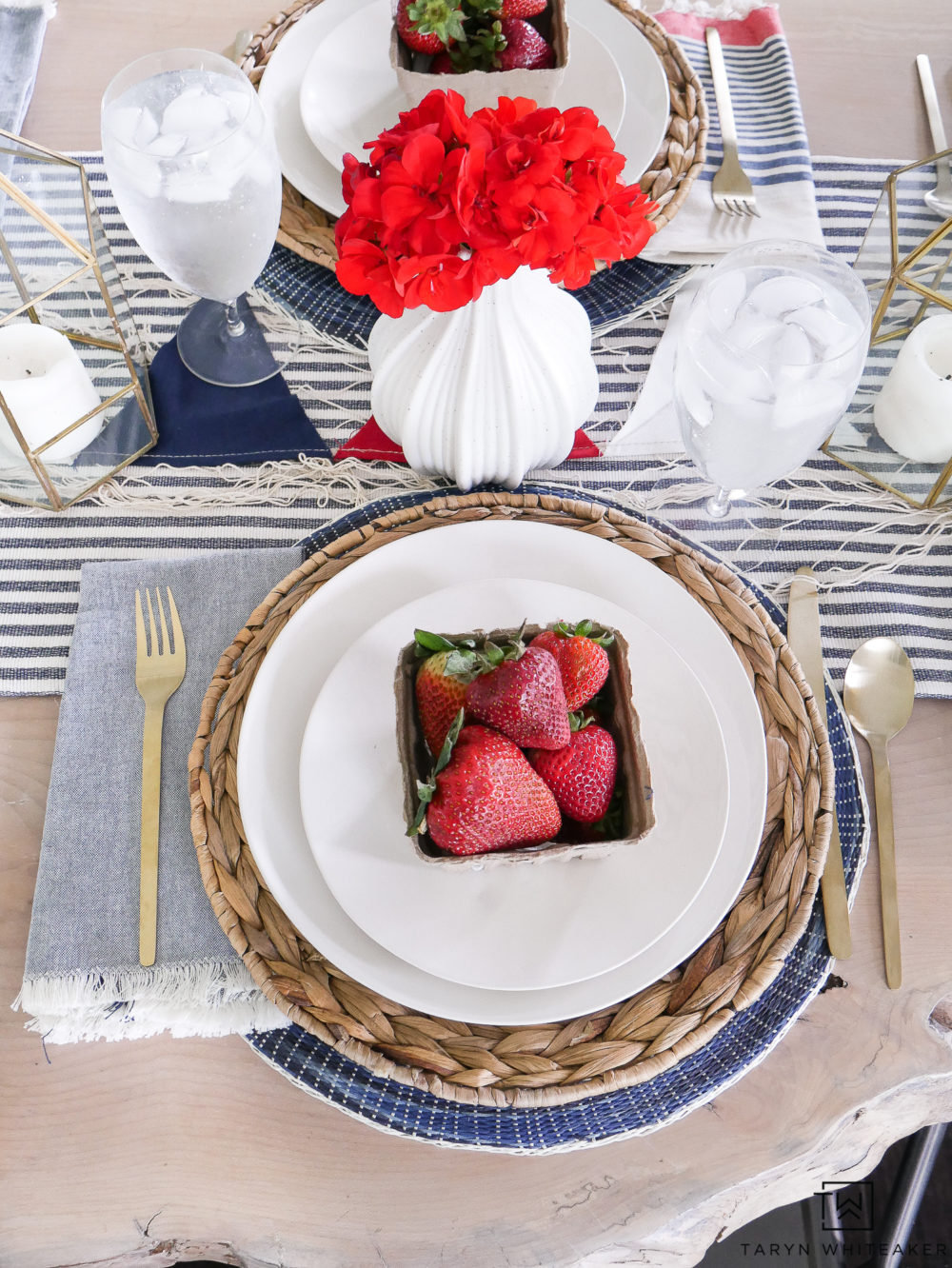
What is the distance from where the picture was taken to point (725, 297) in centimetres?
73

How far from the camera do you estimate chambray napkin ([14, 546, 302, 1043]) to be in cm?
64

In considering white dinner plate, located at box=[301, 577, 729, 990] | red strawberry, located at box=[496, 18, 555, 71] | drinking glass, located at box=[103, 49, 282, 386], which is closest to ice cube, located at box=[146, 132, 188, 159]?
drinking glass, located at box=[103, 49, 282, 386]

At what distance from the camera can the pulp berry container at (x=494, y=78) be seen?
0.79 meters

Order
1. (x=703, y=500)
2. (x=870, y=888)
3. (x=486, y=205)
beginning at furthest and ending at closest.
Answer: (x=703, y=500), (x=870, y=888), (x=486, y=205)

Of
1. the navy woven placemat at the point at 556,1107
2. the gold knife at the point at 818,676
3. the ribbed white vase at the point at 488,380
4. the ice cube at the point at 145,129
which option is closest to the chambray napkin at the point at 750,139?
the ribbed white vase at the point at 488,380

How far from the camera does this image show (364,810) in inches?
25.3

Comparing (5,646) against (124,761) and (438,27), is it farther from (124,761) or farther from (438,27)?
(438,27)

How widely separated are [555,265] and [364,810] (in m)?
0.39

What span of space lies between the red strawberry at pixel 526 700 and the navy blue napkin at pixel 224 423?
0.39m

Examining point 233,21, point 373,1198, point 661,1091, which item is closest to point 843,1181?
point 661,1091

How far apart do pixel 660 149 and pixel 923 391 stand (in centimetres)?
37

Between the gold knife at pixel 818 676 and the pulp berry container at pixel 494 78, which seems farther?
the pulp berry container at pixel 494 78

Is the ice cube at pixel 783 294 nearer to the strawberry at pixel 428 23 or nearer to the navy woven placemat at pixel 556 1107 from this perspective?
the strawberry at pixel 428 23

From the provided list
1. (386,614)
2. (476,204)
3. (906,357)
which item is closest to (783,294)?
(906,357)
